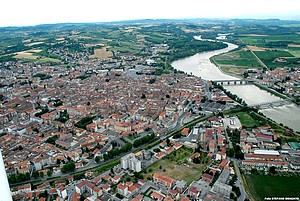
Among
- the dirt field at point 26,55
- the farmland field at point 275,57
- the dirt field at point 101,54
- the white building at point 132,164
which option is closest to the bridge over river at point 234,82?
the farmland field at point 275,57

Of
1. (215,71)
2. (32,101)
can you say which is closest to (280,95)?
(215,71)

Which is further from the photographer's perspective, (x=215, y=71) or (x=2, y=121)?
(x=215, y=71)

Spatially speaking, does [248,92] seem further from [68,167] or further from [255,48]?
[255,48]

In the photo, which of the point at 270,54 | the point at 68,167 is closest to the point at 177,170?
the point at 68,167

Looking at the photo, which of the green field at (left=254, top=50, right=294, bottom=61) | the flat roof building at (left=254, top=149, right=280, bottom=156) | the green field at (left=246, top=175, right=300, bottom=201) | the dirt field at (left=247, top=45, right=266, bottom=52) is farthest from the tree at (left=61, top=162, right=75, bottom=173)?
the dirt field at (left=247, top=45, right=266, bottom=52)

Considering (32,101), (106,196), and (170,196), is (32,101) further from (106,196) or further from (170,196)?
(170,196)
